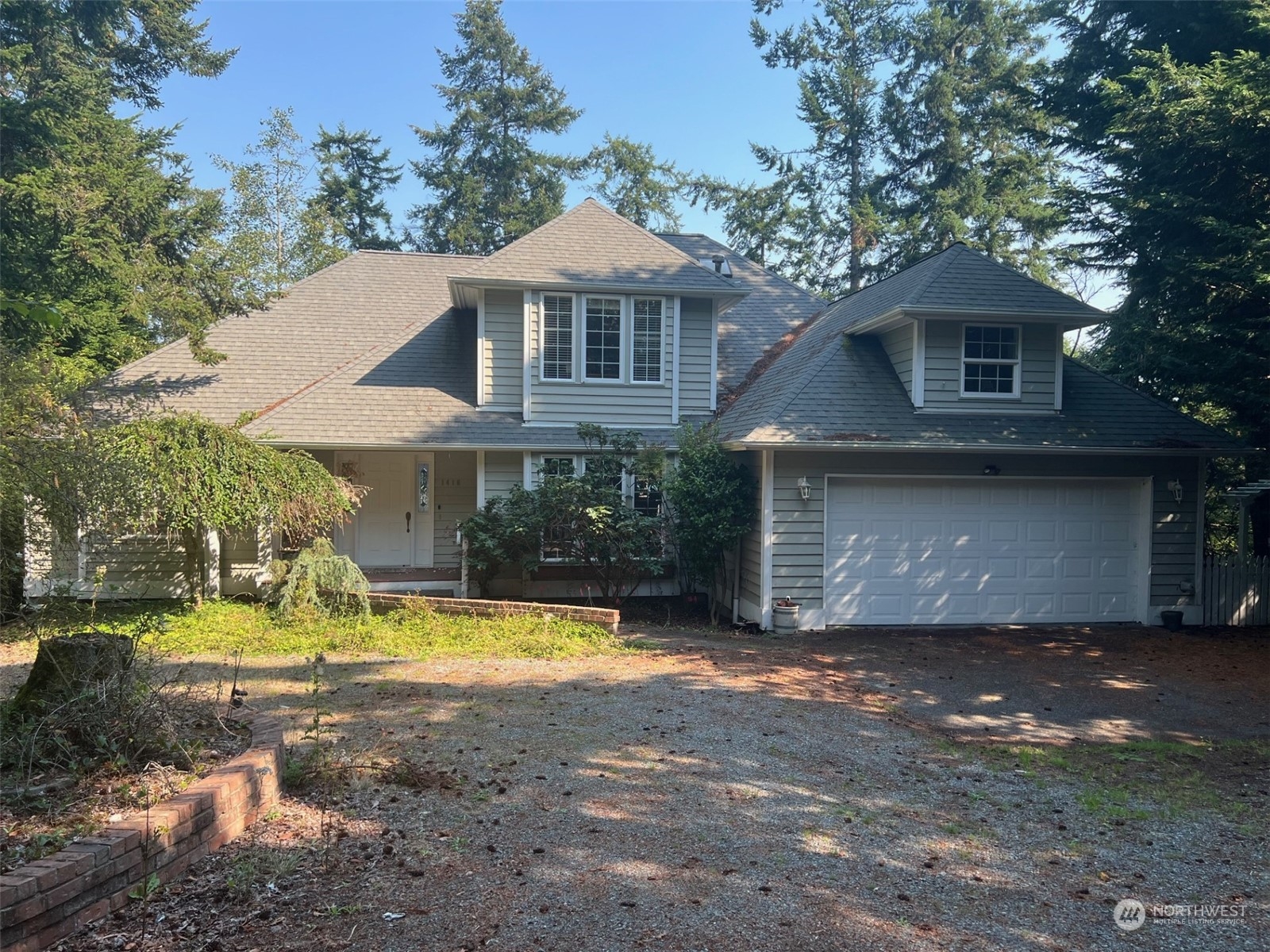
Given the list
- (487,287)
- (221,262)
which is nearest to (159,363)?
(221,262)

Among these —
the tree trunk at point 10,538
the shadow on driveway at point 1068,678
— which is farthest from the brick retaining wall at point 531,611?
the tree trunk at point 10,538

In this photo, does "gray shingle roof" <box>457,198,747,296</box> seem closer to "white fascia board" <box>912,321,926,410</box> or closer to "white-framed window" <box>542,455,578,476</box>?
"white-framed window" <box>542,455,578,476</box>

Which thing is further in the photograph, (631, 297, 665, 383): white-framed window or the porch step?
(631, 297, 665, 383): white-framed window

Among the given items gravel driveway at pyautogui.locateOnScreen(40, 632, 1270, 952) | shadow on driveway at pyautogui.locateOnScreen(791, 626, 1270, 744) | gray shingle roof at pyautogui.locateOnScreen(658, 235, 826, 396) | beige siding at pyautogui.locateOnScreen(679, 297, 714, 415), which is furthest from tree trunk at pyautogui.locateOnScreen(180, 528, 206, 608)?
shadow on driveway at pyautogui.locateOnScreen(791, 626, 1270, 744)

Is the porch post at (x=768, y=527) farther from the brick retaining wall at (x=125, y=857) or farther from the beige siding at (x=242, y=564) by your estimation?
the beige siding at (x=242, y=564)

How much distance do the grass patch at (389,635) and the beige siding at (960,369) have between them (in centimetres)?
628

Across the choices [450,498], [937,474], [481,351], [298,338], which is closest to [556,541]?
→ [450,498]

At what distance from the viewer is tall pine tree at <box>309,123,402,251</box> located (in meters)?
32.2

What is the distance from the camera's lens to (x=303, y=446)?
41.4ft

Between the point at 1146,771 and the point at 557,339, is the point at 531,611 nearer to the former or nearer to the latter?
the point at 557,339

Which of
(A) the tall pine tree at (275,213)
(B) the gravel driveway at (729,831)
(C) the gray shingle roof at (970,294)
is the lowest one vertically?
(B) the gravel driveway at (729,831)

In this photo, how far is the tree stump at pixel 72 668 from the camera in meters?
4.81

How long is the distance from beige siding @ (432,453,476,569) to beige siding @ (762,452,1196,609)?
527cm

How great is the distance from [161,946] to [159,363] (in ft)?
44.4
